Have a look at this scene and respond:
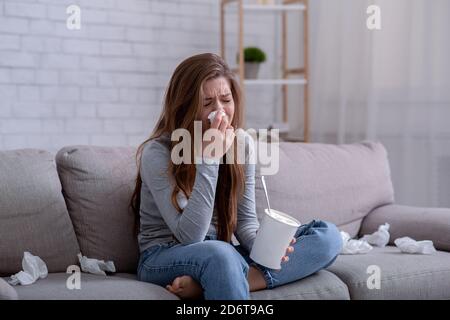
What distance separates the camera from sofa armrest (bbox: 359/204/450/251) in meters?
2.62

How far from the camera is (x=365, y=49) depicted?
3779mm

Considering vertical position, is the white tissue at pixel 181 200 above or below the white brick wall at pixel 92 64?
below

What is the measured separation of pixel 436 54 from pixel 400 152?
0.51 m

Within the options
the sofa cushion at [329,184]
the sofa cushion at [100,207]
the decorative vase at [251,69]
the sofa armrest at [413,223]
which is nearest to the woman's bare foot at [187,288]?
the sofa cushion at [100,207]

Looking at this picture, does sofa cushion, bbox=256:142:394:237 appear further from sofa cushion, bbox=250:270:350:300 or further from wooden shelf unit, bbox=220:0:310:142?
wooden shelf unit, bbox=220:0:310:142

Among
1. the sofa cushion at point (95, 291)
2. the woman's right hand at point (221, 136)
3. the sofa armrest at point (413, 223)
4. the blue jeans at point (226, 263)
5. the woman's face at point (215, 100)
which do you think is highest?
the woman's face at point (215, 100)

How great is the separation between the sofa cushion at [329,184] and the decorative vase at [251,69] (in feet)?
3.54

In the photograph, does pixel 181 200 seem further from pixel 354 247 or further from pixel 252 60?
pixel 252 60

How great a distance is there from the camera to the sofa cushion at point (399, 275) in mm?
2240

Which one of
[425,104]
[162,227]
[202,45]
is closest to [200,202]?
[162,227]

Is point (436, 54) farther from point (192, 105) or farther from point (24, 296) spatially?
point (24, 296)

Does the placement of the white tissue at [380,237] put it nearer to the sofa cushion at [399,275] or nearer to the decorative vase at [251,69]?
the sofa cushion at [399,275]

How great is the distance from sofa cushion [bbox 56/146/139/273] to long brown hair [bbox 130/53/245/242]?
0.32 ft

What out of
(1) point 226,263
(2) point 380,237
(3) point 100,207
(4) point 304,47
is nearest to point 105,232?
(3) point 100,207
